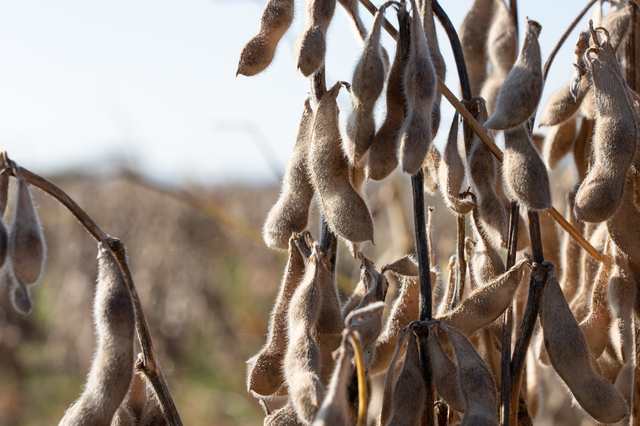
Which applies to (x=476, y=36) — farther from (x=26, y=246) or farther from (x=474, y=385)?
(x=26, y=246)

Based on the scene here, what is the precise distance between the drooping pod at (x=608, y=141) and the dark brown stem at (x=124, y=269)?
0.49 m

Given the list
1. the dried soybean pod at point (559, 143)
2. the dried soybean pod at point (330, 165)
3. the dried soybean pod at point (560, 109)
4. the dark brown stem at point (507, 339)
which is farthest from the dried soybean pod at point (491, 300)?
the dried soybean pod at point (559, 143)

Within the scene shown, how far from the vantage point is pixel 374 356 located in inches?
45.2

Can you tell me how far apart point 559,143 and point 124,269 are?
2.21ft

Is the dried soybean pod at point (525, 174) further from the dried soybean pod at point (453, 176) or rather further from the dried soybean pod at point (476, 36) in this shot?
the dried soybean pod at point (476, 36)

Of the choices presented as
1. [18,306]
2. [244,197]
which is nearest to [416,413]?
[18,306]

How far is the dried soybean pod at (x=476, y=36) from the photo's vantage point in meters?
1.49

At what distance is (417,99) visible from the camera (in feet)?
3.34

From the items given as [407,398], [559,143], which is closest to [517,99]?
[407,398]

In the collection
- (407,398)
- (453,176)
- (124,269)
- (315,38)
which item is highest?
(315,38)

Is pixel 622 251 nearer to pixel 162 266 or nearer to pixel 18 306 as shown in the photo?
pixel 18 306

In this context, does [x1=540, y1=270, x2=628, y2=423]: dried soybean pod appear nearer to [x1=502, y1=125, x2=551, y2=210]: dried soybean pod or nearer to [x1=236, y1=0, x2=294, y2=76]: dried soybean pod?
[x1=502, y1=125, x2=551, y2=210]: dried soybean pod

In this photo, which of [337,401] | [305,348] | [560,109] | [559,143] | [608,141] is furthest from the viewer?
[559,143]

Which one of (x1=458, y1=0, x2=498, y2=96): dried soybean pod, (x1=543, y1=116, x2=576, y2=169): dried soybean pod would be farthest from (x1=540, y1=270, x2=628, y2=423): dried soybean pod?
(x1=458, y1=0, x2=498, y2=96): dried soybean pod
